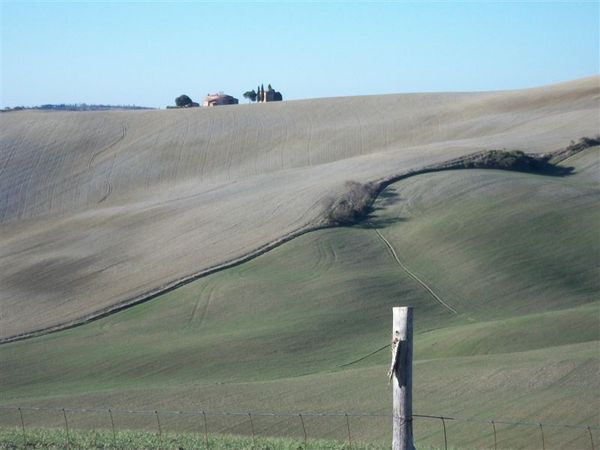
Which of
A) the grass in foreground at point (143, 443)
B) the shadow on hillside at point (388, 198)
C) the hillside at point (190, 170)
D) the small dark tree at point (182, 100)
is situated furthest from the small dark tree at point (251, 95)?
the grass in foreground at point (143, 443)

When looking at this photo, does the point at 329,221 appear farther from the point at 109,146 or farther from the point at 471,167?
the point at 109,146

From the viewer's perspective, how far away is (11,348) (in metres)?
32.4

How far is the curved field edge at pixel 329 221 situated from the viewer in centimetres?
3512

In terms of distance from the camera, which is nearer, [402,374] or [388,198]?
[402,374]

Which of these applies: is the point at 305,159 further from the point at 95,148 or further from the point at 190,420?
the point at 190,420

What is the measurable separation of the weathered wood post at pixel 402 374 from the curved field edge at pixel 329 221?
2739 cm

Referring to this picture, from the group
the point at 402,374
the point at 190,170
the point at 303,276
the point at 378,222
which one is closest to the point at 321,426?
the point at 402,374

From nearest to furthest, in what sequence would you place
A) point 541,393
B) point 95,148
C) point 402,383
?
point 402,383 → point 541,393 → point 95,148

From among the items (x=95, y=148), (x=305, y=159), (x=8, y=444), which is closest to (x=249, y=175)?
(x=305, y=159)

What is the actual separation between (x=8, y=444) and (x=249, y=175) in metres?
46.7

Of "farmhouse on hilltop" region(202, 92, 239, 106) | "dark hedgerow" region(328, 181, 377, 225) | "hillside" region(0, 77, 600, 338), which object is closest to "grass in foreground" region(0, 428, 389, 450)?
"hillside" region(0, 77, 600, 338)

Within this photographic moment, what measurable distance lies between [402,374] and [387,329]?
83.4 ft

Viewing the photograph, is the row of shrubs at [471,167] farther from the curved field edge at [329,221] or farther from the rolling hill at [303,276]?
the rolling hill at [303,276]

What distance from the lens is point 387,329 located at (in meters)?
33.2
